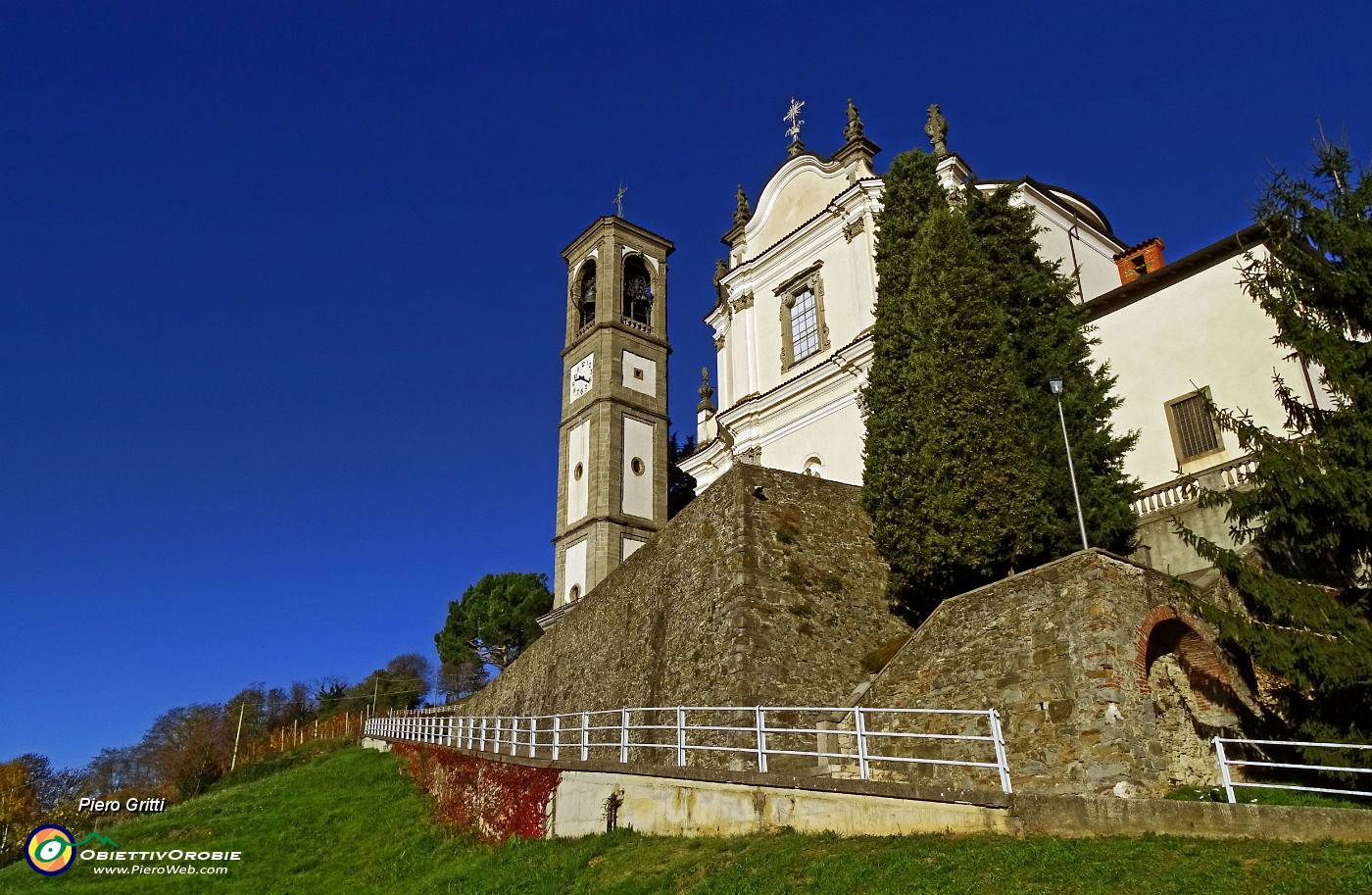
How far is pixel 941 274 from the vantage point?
1742 cm

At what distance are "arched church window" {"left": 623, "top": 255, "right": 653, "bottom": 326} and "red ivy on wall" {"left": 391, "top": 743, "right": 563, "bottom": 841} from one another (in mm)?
29747

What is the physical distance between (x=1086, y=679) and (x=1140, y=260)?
2022 cm

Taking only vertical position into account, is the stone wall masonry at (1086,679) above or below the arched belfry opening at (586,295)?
below

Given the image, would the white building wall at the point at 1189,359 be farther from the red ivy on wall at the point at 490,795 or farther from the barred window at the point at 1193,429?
the red ivy on wall at the point at 490,795

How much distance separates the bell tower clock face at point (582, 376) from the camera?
4438 centimetres

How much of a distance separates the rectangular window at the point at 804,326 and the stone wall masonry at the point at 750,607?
381 inches

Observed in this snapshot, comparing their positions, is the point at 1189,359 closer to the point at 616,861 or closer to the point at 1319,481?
the point at 1319,481

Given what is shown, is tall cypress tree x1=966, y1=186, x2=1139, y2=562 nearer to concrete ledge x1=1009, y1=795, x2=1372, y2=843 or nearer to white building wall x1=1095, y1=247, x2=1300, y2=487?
white building wall x1=1095, y1=247, x2=1300, y2=487

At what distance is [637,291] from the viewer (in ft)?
157

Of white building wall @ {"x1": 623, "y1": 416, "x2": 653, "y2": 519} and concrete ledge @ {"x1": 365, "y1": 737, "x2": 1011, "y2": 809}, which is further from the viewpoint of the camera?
white building wall @ {"x1": 623, "y1": 416, "x2": 653, "y2": 519}

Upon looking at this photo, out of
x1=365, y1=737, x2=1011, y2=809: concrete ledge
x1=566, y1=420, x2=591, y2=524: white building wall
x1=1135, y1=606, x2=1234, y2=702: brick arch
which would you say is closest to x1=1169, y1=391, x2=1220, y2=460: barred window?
x1=1135, y1=606, x2=1234, y2=702: brick arch

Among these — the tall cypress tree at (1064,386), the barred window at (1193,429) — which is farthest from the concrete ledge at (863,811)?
the barred window at (1193,429)

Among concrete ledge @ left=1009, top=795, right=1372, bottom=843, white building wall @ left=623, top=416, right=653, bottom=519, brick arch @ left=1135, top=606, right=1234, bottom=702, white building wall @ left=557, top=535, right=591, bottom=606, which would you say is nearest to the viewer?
concrete ledge @ left=1009, top=795, right=1372, bottom=843

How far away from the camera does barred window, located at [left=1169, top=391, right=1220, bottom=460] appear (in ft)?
65.2
